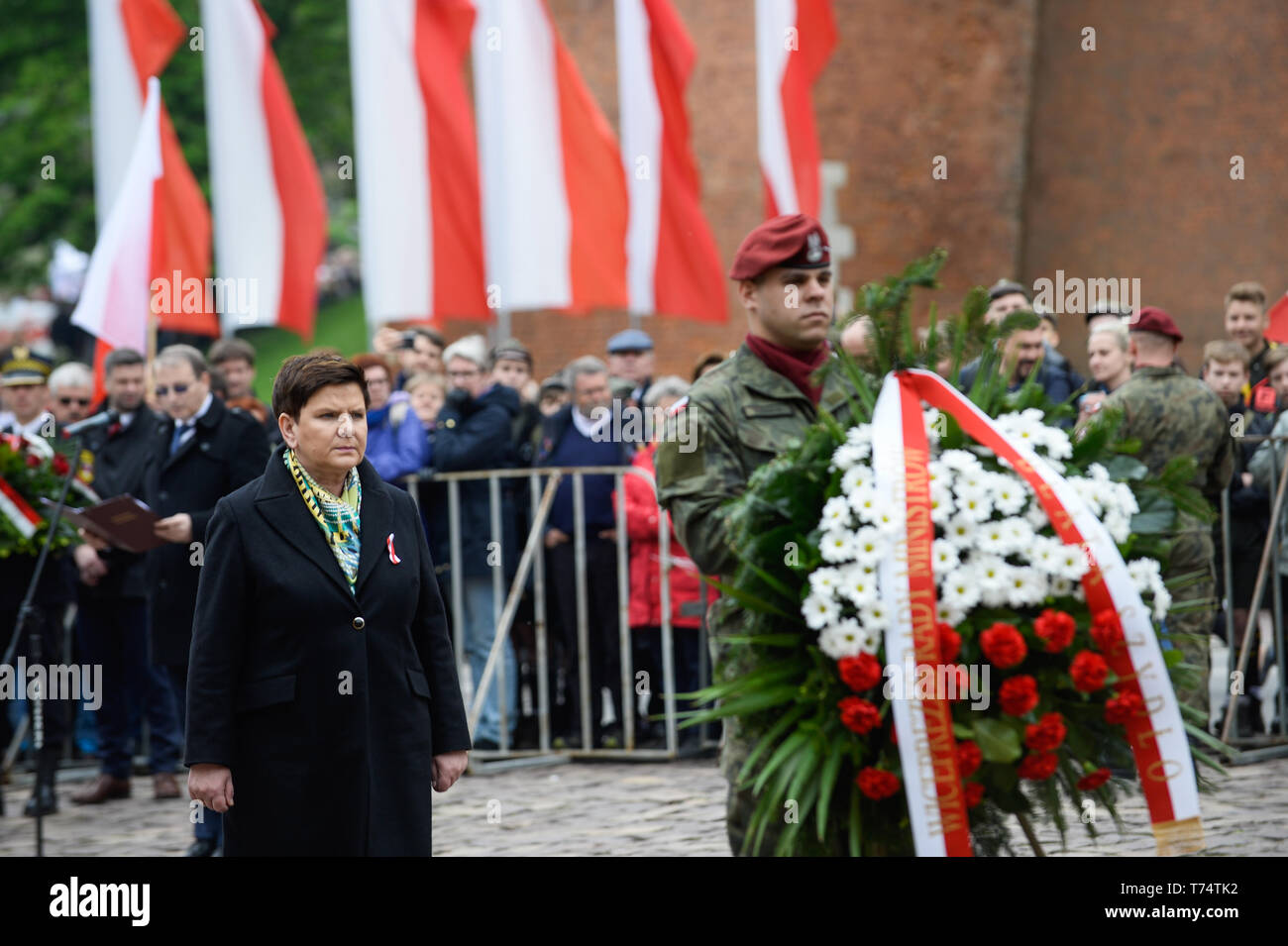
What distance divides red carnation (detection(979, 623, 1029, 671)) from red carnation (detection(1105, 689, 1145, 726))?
297mm

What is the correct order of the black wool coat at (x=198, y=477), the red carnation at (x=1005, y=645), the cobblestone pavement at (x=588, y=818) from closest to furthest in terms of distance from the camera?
the red carnation at (x=1005, y=645)
the cobblestone pavement at (x=588, y=818)
the black wool coat at (x=198, y=477)

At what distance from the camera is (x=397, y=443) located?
10867mm

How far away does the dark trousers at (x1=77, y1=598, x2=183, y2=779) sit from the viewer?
10141 millimetres

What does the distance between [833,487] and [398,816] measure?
1570 mm

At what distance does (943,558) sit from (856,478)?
0.30 metres

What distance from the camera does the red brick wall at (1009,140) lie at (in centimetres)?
1817

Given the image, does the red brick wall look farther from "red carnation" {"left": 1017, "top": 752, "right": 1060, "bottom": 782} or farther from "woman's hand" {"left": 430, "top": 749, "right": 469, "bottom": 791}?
"red carnation" {"left": 1017, "top": 752, "right": 1060, "bottom": 782}

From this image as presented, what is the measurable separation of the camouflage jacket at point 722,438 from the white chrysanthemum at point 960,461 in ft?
1.35

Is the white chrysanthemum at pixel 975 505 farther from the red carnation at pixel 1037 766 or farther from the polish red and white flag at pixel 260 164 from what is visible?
the polish red and white flag at pixel 260 164

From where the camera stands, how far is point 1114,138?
1888cm

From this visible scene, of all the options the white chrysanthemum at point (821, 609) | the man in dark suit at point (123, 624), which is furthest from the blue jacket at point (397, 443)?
the white chrysanthemum at point (821, 609)

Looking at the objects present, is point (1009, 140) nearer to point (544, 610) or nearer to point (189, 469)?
point (544, 610)

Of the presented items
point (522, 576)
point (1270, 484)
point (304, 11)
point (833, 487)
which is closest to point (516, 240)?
point (522, 576)
